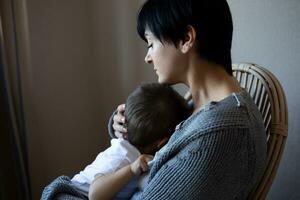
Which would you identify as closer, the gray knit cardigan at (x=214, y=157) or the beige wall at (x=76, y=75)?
the gray knit cardigan at (x=214, y=157)

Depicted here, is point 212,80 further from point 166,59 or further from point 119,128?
point 119,128

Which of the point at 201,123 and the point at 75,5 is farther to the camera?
the point at 75,5

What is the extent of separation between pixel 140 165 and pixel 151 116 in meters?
0.15

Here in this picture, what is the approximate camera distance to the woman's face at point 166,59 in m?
1.06

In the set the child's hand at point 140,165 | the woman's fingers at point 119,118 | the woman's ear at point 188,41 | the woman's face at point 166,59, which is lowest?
the child's hand at point 140,165

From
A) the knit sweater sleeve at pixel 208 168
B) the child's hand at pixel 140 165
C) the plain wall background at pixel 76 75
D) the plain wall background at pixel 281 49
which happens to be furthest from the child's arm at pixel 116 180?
the plain wall background at pixel 76 75

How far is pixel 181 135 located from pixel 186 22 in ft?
0.94

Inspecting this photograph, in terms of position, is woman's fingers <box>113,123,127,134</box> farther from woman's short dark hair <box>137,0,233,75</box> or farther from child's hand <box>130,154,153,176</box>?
woman's short dark hair <box>137,0,233,75</box>

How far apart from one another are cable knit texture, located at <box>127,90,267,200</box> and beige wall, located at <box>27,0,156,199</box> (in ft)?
3.31

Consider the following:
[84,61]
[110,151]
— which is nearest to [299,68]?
[110,151]

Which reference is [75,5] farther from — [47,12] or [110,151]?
[110,151]

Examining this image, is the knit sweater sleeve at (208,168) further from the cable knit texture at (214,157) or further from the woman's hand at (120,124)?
the woman's hand at (120,124)

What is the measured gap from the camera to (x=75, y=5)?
6.70ft

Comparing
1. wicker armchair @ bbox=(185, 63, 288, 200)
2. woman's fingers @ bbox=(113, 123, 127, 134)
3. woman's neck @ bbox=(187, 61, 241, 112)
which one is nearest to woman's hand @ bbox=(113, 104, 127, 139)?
woman's fingers @ bbox=(113, 123, 127, 134)
